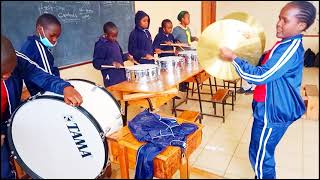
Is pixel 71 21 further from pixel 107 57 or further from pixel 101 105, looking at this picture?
pixel 101 105

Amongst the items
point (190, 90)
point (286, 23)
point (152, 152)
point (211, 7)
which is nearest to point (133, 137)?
point (152, 152)

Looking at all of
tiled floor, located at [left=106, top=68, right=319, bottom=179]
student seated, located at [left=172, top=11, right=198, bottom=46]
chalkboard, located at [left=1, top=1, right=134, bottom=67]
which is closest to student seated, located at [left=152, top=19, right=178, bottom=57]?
student seated, located at [left=172, top=11, right=198, bottom=46]

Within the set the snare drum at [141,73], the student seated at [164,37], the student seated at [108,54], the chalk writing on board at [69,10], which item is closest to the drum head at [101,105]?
the snare drum at [141,73]

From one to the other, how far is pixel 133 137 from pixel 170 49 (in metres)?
2.30

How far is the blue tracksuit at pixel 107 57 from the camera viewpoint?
9.21 ft

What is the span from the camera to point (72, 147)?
121 cm

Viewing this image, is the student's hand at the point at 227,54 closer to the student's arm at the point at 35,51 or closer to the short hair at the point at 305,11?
the short hair at the point at 305,11

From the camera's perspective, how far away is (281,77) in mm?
1376

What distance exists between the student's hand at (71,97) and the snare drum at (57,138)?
0.07ft

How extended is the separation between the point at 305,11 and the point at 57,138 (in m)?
1.25

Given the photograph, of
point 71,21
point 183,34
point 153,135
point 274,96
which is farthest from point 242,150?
point 71,21

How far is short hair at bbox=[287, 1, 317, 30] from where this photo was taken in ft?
3.58

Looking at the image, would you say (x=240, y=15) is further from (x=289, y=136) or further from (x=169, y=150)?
(x=289, y=136)

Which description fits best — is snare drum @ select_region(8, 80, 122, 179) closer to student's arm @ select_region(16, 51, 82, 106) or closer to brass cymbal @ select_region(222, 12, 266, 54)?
student's arm @ select_region(16, 51, 82, 106)
